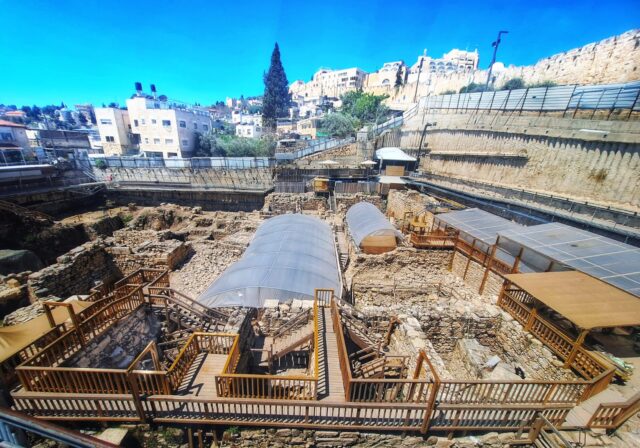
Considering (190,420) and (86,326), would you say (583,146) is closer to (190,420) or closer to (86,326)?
(190,420)

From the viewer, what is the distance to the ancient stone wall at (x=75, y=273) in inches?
414

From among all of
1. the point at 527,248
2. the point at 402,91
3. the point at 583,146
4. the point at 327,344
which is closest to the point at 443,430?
the point at 327,344

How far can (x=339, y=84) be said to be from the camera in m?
107

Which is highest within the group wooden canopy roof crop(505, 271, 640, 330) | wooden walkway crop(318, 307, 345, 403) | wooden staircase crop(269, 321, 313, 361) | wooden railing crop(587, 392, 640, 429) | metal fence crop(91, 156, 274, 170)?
metal fence crop(91, 156, 274, 170)

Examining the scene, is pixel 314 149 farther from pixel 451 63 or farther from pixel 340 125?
pixel 451 63

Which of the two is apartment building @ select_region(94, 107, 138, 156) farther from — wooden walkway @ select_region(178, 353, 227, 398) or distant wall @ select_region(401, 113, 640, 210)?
wooden walkway @ select_region(178, 353, 227, 398)

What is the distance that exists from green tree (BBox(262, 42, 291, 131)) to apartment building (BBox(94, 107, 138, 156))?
31.4 m

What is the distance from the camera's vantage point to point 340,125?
161ft

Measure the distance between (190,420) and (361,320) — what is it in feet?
18.6

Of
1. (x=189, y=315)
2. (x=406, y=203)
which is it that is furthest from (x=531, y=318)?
(x=406, y=203)

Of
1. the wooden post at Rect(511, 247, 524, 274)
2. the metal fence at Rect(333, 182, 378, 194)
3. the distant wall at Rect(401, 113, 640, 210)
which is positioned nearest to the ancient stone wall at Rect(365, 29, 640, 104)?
the distant wall at Rect(401, 113, 640, 210)

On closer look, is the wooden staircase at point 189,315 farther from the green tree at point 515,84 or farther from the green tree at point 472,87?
the green tree at point 472,87

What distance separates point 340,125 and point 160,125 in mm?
31336

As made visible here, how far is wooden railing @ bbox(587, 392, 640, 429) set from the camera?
5.40 meters
